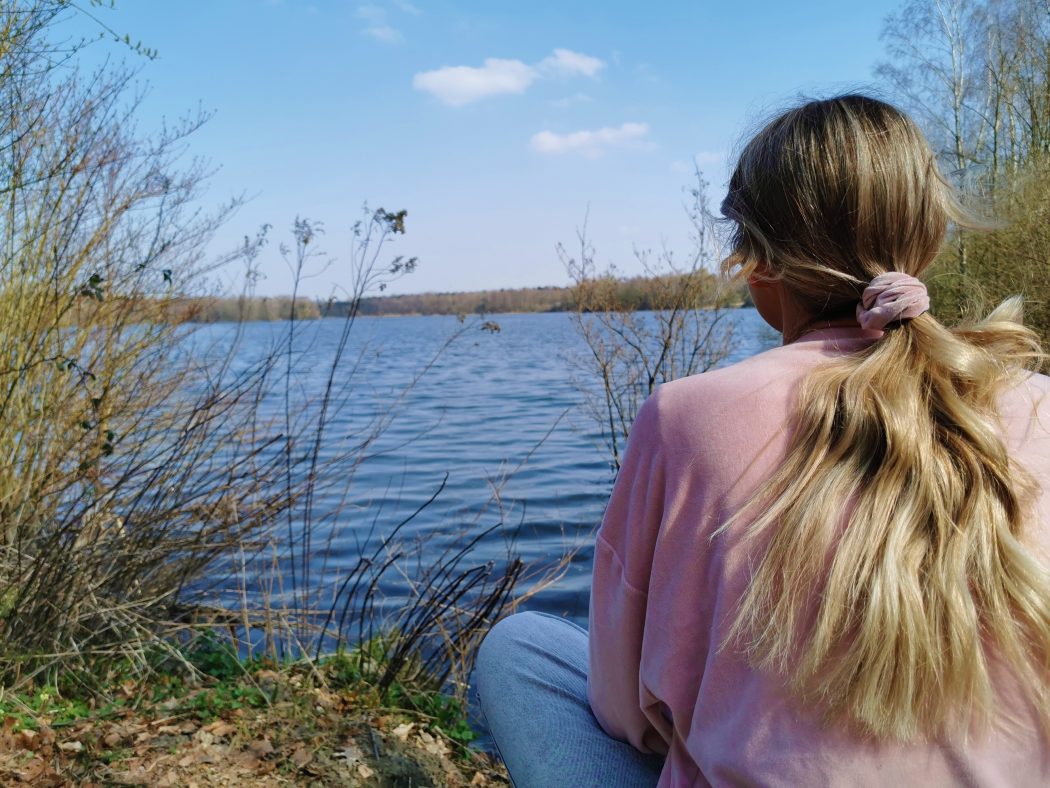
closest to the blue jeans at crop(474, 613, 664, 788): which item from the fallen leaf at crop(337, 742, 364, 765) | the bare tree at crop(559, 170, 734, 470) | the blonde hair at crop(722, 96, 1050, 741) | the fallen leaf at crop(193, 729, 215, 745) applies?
the blonde hair at crop(722, 96, 1050, 741)

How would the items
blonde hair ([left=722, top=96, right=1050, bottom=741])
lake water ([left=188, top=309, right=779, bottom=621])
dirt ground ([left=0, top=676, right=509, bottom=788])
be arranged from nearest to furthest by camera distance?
blonde hair ([left=722, top=96, right=1050, bottom=741])
dirt ground ([left=0, top=676, right=509, bottom=788])
lake water ([left=188, top=309, right=779, bottom=621])

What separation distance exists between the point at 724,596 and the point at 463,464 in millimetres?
7656

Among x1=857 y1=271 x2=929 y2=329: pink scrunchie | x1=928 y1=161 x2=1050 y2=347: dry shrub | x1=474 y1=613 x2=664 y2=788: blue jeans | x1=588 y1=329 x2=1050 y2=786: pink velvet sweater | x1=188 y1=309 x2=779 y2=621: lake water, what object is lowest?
x1=188 y1=309 x2=779 y2=621: lake water

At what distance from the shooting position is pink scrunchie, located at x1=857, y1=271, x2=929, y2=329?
4.00ft

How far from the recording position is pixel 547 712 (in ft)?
4.92

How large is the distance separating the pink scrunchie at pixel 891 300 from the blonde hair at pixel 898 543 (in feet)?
0.08

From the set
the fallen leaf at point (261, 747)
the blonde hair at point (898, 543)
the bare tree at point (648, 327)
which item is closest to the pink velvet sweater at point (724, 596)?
the blonde hair at point (898, 543)

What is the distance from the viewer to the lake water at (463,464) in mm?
4715

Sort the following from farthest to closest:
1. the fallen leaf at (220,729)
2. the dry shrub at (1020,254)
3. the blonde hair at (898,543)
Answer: the dry shrub at (1020,254) < the fallen leaf at (220,729) < the blonde hair at (898,543)

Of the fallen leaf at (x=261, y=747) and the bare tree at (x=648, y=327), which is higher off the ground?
the bare tree at (x=648, y=327)

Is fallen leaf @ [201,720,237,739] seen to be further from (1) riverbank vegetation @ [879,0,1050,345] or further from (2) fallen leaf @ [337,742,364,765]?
(1) riverbank vegetation @ [879,0,1050,345]

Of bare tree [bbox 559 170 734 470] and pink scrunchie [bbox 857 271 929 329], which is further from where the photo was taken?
bare tree [bbox 559 170 734 470]

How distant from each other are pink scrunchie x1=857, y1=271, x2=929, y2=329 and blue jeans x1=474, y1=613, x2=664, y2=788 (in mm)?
775

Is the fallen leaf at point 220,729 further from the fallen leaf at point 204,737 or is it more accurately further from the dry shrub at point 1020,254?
the dry shrub at point 1020,254
